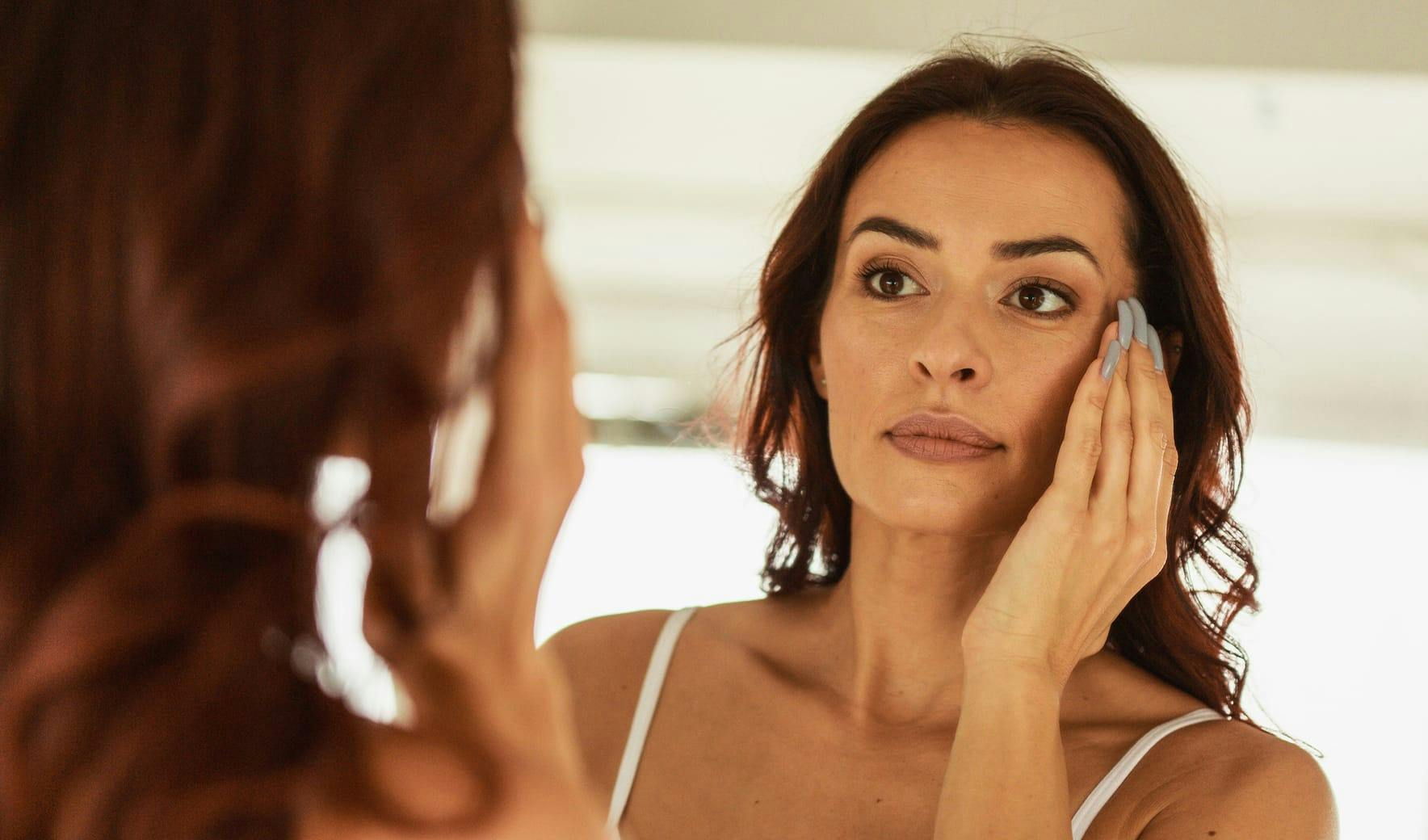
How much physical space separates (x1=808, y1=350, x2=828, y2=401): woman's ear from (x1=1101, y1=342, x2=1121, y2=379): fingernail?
0.41 meters

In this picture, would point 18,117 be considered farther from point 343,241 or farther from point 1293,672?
point 1293,672

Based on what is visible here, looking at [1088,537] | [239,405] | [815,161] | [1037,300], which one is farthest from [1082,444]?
[815,161]

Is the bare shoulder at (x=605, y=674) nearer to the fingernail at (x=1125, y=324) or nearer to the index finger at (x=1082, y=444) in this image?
the index finger at (x=1082, y=444)

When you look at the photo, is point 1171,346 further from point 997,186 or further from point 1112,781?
point 1112,781

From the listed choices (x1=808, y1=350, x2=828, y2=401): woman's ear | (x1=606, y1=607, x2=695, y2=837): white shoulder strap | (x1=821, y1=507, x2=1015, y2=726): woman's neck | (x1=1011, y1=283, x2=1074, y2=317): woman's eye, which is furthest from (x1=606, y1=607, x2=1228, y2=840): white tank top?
(x1=1011, y1=283, x2=1074, y2=317): woman's eye

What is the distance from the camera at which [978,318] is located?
4.63 ft

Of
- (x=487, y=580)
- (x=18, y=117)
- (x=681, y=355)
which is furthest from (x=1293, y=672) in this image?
(x=18, y=117)

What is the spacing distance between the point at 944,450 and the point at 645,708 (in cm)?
49

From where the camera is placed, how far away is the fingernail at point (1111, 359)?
1.38 meters

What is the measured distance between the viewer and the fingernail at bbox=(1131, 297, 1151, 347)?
4.66ft

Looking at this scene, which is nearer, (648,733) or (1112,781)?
(1112,781)

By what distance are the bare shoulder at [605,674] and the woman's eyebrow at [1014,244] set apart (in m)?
0.60

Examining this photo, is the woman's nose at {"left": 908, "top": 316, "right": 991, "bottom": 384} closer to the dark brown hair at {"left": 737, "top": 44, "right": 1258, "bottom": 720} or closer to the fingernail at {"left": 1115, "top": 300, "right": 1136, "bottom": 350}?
the fingernail at {"left": 1115, "top": 300, "right": 1136, "bottom": 350}

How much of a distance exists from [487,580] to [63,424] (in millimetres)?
220
